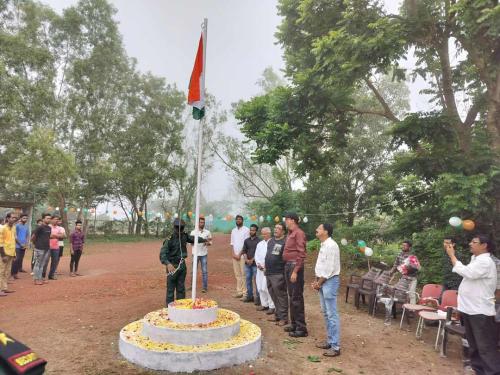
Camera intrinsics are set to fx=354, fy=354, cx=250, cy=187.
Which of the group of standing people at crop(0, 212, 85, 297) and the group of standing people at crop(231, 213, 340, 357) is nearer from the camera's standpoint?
the group of standing people at crop(231, 213, 340, 357)

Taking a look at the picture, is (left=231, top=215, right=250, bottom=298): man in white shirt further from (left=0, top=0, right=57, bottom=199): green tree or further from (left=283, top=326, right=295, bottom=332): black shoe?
(left=0, top=0, right=57, bottom=199): green tree

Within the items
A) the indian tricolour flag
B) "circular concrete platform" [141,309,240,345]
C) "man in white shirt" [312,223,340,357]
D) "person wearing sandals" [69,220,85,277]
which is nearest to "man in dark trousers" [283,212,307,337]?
"man in white shirt" [312,223,340,357]

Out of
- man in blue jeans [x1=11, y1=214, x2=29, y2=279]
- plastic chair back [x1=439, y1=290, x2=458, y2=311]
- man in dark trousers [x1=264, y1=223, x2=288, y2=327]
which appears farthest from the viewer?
man in blue jeans [x1=11, y1=214, x2=29, y2=279]

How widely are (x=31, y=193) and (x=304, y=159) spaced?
67.6 feet

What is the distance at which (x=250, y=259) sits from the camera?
312 inches

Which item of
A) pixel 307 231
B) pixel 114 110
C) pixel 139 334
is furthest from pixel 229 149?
pixel 139 334

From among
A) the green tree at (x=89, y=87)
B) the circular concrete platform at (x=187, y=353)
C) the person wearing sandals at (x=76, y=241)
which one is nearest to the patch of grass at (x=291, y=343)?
the circular concrete platform at (x=187, y=353)

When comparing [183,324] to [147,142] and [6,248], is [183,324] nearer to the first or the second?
[6,248]

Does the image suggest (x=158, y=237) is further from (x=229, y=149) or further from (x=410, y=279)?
(x=410, y=279)

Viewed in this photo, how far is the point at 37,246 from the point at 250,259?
5.91 meters

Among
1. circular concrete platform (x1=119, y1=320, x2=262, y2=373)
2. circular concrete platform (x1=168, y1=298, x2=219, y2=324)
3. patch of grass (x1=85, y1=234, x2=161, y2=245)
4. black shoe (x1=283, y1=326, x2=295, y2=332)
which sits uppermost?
circular concrete platform (x1=168, y1=298, x2=219, y2=324)

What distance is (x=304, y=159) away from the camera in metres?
12.6

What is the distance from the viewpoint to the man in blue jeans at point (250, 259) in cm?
796

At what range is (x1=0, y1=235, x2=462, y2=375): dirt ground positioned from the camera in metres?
4.72
